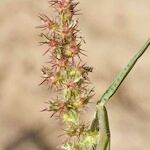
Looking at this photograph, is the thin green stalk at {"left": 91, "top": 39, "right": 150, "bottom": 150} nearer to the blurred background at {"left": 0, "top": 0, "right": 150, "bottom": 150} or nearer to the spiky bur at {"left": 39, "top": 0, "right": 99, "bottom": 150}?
the spiky bur at {"left": 39, "top": 0, "right": 99, "bottom": 150}

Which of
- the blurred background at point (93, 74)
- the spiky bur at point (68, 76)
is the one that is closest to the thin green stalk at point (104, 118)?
the spiky bur at point (68, 76)

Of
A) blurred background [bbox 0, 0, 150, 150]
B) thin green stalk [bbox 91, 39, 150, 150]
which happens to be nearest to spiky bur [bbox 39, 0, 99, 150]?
thin green stalk [bbox 91, 39, 150, 150]

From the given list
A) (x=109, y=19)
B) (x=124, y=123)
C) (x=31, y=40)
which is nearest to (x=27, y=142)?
(x=124, y=123)

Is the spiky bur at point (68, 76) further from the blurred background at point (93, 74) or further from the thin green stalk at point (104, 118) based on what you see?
the blurred background at point (93, 74)

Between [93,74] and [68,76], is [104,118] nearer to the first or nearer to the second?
Answer: [68,76]

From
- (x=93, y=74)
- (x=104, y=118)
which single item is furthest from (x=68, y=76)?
(x=93, y=74)

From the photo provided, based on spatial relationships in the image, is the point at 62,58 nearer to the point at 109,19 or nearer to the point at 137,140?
the point at 137,140
